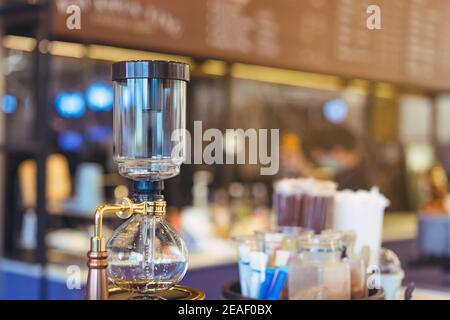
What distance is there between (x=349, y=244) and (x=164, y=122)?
0.65 metres

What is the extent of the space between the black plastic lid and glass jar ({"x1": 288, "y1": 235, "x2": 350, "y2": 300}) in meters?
0.57

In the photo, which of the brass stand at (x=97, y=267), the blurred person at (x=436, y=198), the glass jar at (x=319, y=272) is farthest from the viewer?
the blurred person at (x=436, y=198)

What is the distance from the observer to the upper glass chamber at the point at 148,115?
4.17 ft

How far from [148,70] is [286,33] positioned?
7.46 ft

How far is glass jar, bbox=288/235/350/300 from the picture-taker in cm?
159

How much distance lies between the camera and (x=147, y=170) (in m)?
1.29

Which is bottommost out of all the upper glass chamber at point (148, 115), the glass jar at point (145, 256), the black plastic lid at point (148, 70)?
the glass jar at point (145, 256)

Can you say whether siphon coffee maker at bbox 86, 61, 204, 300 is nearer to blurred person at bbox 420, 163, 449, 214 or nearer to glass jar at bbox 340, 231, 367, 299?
glass jar at bbox 340, 231, 367, 299

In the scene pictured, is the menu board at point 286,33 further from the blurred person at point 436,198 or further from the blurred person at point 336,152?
the blurred person at point 336,152

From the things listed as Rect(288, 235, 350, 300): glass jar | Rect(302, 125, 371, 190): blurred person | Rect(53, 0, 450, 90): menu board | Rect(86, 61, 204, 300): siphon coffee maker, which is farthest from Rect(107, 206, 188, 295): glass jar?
Rect(302, 125, 371, 190): blurred person

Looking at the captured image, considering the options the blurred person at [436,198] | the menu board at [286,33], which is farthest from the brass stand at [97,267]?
the blurred person at [436,198]

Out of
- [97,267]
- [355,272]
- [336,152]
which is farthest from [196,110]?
[97,267]

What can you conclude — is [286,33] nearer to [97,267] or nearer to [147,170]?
[147,170]
